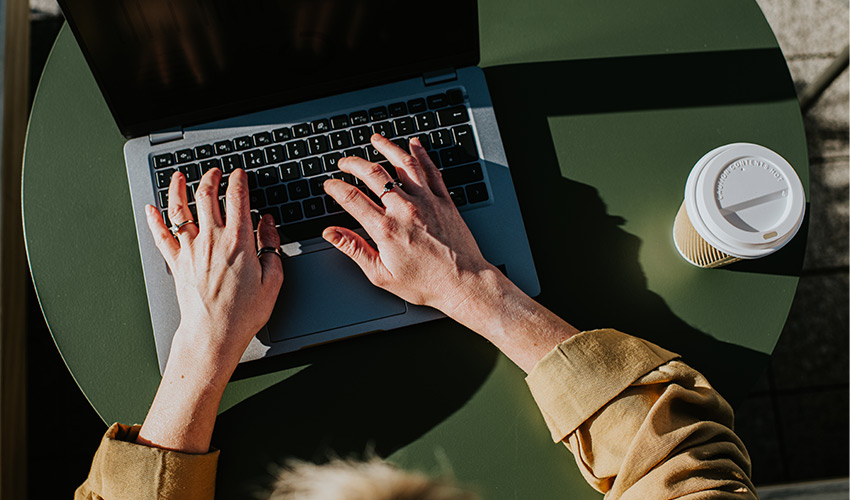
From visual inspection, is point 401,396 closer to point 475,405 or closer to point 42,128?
point 475,405

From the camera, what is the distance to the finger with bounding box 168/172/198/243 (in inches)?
31.5

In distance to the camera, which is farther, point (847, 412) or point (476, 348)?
point (847, 412)

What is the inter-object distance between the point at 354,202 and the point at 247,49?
9.4 inches

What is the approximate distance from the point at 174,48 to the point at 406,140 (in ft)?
1.04

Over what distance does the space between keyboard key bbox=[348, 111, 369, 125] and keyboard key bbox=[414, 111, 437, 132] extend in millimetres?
74

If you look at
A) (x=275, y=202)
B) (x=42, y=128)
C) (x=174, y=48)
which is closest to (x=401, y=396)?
(x=275, y=202)

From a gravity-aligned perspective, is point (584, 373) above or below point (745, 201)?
below

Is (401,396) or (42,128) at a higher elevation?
(42,128)

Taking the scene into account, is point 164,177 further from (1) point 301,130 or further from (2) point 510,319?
(2) point 510,319

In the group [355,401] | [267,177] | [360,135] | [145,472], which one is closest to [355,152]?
[360,135]

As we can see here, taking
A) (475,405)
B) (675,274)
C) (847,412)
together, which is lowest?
(847,412)

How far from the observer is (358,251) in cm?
76

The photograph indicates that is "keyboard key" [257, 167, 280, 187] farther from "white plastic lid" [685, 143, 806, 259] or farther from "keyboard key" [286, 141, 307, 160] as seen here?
"white plastic lid" [685, 143, 806, 259]

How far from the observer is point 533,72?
0.89 meters
